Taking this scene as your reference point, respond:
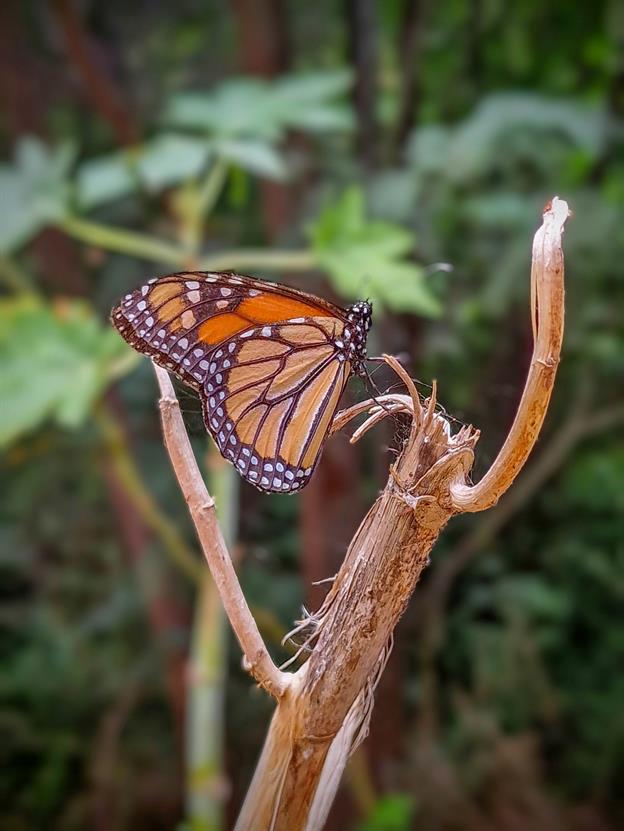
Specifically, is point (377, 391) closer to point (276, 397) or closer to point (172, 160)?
point (276, 397)

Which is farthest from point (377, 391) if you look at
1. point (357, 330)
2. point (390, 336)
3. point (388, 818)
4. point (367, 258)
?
point (388, 818)

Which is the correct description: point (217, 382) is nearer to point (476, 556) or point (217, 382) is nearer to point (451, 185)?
point (451, 185)

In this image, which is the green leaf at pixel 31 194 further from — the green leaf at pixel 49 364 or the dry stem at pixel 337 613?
the dry stem at pixel 337 613

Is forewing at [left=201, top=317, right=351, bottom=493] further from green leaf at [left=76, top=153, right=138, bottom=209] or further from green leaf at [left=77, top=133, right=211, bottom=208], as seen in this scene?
green leaf at [left=76, top=153, right=138, bottom=209]

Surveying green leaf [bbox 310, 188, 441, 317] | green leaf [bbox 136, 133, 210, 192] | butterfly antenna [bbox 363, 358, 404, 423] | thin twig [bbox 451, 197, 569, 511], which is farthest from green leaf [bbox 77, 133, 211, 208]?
thin twig [bbox 451, 197, 569, 511]

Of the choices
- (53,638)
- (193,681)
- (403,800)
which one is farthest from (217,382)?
(53,638)

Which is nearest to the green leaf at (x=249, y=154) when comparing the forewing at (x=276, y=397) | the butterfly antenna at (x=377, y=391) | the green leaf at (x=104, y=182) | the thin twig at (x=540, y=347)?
the green leaf at (x=104, y=182)
